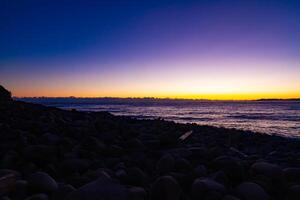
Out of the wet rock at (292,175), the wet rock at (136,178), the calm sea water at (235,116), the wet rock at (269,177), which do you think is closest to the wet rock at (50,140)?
the wet rock at (136,178)

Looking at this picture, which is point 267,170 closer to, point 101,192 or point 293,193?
point 293,193

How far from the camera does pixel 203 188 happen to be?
312 centimetres

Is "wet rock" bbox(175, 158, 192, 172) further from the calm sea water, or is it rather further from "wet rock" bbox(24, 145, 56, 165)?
the calm sea water

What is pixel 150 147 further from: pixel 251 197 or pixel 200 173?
pixel 251 197

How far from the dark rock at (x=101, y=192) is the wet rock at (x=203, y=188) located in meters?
0.83

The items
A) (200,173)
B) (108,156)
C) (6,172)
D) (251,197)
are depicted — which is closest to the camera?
(251,197)

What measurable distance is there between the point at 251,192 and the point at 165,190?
2.93 ft

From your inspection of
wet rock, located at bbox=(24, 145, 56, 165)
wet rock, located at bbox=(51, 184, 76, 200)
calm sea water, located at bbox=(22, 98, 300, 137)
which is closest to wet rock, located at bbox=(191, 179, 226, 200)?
wet rock, located at bbox=(51, 184, 76, 200)

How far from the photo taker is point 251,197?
306 cm

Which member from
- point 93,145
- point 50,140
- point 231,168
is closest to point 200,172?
point 231,168

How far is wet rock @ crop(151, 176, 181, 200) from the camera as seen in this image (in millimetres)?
2936

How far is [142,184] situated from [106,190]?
0.94m

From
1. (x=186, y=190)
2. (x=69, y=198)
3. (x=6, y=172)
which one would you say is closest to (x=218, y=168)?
(x=186, y=190)

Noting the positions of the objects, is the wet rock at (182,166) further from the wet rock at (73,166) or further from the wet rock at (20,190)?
the wet rock at (20,190)
